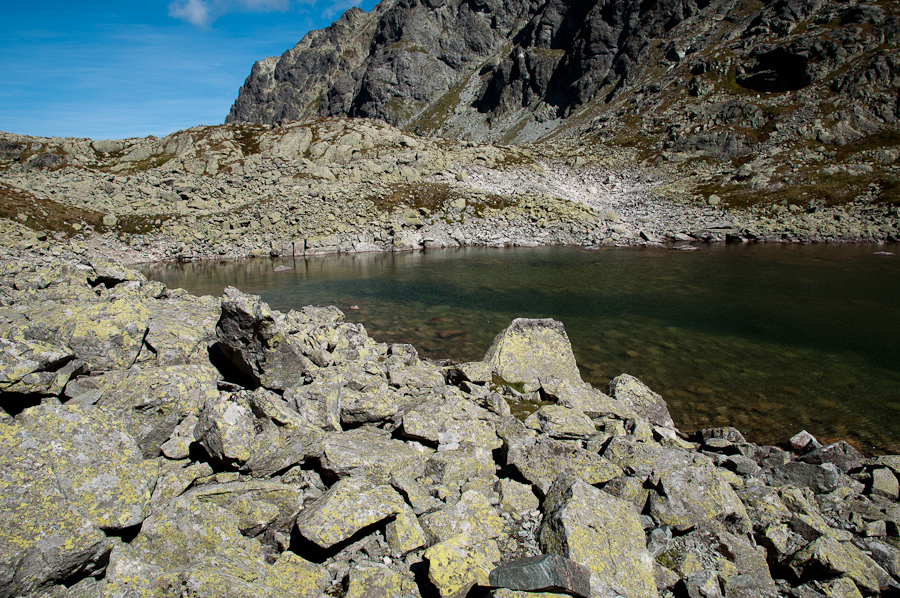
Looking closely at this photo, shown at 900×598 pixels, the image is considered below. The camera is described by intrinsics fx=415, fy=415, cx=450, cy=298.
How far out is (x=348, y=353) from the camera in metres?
13.8

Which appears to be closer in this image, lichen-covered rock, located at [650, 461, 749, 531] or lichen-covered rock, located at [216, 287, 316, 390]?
lichen-covered rock, located at [650, 461, 749, 531]

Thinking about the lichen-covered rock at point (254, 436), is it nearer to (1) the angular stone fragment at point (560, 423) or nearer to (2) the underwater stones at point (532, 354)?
(1) the angular stone fragment at point (560, 423)

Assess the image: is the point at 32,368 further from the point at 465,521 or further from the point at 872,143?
the point at 872,143

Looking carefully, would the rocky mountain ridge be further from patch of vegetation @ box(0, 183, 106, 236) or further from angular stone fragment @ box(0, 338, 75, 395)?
patch of vegetation @ box(0, 183, 106, 236)

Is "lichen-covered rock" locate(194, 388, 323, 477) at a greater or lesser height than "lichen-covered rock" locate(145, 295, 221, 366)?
lesser

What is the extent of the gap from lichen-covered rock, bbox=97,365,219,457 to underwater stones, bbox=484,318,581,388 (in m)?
8.55

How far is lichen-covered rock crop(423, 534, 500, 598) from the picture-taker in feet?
16.4

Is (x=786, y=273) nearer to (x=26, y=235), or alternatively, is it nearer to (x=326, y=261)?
(x=326, y=261)

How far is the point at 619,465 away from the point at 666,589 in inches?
97.0

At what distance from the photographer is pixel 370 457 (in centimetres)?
716

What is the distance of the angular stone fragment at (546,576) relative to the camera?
463 centimetres

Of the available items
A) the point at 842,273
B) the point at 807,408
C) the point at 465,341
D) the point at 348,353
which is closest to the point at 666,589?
the point at 348,353

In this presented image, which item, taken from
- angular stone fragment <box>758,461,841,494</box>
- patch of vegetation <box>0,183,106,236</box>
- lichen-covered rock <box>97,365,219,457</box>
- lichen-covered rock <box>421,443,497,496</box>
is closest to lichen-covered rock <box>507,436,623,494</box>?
lichen-covered rock <box>421,443,497,496</box>

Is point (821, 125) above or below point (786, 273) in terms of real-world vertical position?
above
